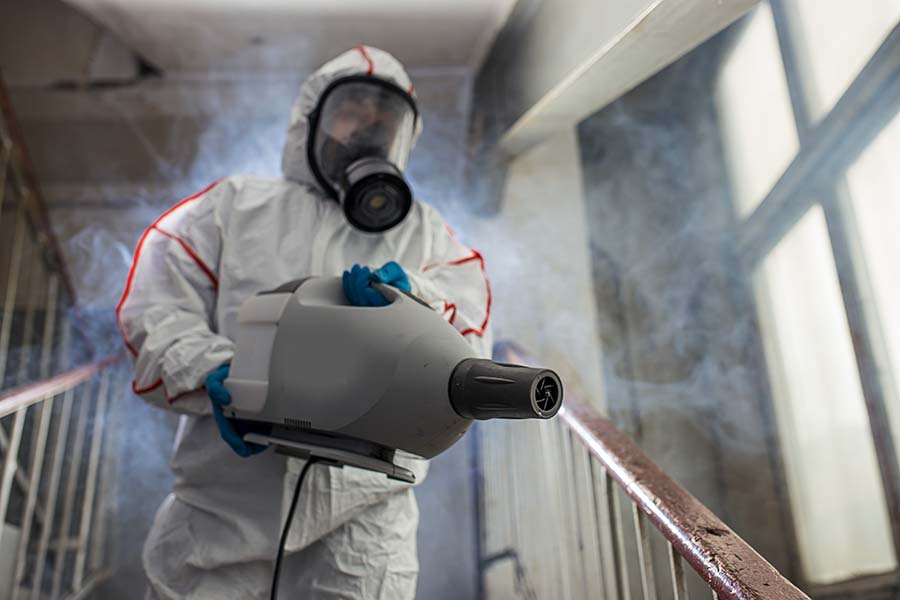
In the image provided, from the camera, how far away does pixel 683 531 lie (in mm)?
813

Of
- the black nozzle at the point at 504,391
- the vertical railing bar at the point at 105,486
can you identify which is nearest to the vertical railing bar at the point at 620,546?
the black nozzle at the point at 504,391

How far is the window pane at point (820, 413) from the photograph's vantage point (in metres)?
2.12

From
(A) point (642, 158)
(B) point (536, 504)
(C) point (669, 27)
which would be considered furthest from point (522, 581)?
(A) point (642, 158)

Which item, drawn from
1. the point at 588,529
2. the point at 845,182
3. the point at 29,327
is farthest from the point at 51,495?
the point at 845,182

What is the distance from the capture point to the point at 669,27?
130 cm

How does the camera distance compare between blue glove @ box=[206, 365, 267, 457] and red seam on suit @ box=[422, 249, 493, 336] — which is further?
red seam on suit @ box=[422, 249, 493, 336]

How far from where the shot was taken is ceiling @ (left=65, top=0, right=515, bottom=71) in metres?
2.14

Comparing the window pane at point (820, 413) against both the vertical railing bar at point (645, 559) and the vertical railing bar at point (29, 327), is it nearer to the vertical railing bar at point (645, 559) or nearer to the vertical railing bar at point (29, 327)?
the vertical railing bar at point (645, 559)

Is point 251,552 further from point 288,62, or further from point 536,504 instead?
point 288,62

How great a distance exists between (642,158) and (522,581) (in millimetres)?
1946

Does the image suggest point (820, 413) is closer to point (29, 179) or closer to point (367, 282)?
point (367, 282)

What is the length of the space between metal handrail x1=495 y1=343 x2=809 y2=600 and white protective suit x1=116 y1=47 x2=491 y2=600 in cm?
31

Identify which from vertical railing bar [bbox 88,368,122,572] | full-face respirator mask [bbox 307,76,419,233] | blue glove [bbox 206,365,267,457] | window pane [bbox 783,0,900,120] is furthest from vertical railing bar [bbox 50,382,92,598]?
window pane [bbox 783,0,900,120]

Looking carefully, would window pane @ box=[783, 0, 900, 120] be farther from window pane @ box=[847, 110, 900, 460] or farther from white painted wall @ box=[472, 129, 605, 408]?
white painted wall @ box=[472, 129, 605, 408]
